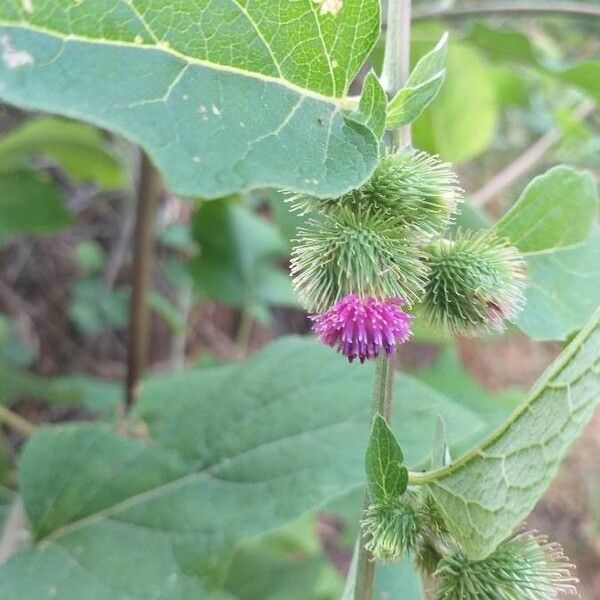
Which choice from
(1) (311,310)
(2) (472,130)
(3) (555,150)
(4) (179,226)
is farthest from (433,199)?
(4) (179,226)

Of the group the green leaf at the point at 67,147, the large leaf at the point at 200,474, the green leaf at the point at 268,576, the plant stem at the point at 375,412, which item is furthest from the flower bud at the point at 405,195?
the green leaf at the point at 67,147

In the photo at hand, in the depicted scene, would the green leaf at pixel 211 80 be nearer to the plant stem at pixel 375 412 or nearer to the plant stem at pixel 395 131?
the plant stem at pixel 395 131

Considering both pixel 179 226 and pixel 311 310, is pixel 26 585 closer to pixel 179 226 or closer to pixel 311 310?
pixel 311 310

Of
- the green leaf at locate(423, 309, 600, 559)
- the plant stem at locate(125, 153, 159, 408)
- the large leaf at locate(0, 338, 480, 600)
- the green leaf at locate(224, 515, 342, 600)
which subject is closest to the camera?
the green leaf at locate(423, 309, 600, 559)

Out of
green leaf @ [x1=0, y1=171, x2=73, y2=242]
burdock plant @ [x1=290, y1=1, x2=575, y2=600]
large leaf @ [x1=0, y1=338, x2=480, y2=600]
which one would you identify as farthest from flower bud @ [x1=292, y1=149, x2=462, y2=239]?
green leaf @ [x1=0, y1=171, x2=73, y2=242]

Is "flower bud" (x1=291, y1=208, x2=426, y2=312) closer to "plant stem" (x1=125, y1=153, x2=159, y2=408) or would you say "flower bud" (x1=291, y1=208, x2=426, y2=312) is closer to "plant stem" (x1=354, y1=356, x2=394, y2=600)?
"plant stem" (x1=354, y1=356, x2=394, y2=600)
